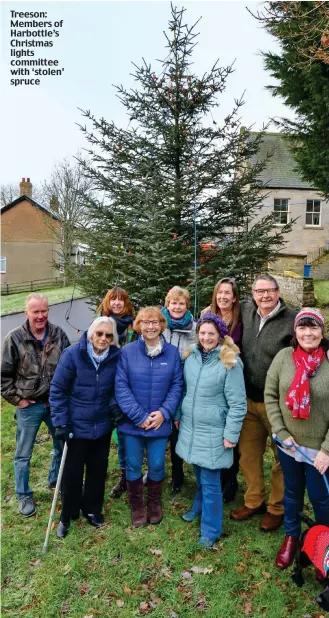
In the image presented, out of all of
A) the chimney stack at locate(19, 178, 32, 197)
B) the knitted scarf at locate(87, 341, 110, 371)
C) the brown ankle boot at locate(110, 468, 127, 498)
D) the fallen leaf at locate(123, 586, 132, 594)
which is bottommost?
the fallen leaf at locate(123, 586, 132, 594)

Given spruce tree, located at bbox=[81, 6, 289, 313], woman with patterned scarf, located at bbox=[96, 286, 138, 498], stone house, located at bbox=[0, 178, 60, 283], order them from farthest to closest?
stone house, located at bbox=[0, 178, 60, 283] → spruce tree, located at bbox=[81, 6, 289, 313] → woman with patterned scarf, located at bbox=[96, 286, 138, 498]

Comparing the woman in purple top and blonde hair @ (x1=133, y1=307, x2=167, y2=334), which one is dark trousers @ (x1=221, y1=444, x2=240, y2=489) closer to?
the woman in purple top

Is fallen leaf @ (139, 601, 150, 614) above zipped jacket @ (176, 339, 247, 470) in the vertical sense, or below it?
below

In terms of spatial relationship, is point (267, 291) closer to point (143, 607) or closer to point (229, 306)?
point (229, 306)

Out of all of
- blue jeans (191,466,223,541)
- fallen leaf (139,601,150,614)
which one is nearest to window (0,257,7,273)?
blue jeans (191,466,223,541)

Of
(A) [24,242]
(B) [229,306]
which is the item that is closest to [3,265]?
(A) [24,242]

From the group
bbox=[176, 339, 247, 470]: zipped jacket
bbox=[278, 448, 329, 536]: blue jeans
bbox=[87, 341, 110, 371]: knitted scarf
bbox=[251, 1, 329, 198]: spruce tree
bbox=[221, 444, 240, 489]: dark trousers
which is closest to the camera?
bbox=[278, 448, 329, 536]: blue jeans

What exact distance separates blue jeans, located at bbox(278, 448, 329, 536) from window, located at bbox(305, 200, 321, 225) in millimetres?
22604

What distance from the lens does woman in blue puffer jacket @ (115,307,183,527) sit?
142 inches

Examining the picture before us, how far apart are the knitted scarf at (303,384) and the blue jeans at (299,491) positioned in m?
0.49

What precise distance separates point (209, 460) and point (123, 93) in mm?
5627

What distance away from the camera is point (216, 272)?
598cm

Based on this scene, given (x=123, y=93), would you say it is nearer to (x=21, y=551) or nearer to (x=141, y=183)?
(x=141, y=183)

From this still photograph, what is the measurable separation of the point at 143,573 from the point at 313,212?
926 inches
